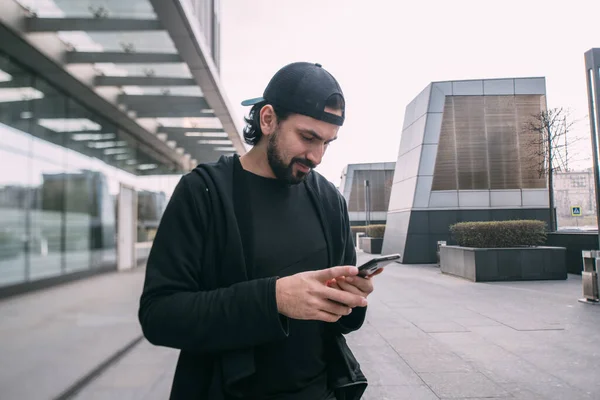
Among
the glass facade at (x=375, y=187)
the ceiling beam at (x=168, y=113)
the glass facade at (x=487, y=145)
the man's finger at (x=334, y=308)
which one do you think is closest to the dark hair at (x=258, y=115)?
the man's finger at (x=334, y=308)

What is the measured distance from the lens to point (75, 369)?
15.1 ft

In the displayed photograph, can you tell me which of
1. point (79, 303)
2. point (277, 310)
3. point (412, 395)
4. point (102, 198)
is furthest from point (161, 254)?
point (102, 198)

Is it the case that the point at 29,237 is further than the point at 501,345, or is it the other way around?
the point at 29,237

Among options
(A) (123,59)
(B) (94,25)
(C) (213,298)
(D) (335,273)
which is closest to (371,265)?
(D) (335,273)

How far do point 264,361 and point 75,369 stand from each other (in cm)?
430

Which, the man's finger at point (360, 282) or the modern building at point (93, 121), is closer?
the man's finger at point (360, 282)

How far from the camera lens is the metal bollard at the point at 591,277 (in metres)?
7.78

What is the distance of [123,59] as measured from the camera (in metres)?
6.17

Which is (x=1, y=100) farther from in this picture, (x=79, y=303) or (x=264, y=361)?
(x=264, y=361)

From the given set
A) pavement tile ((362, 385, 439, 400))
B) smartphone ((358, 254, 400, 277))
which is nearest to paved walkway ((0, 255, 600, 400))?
pavement tile ((362, 385, 439, 400))

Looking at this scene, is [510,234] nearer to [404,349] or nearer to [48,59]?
[404,349]

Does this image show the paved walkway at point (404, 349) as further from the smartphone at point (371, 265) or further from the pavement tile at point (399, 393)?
the smartphone at point (371, 265)

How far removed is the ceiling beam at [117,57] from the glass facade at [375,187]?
117 ft

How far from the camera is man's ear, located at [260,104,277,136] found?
1565 mm
